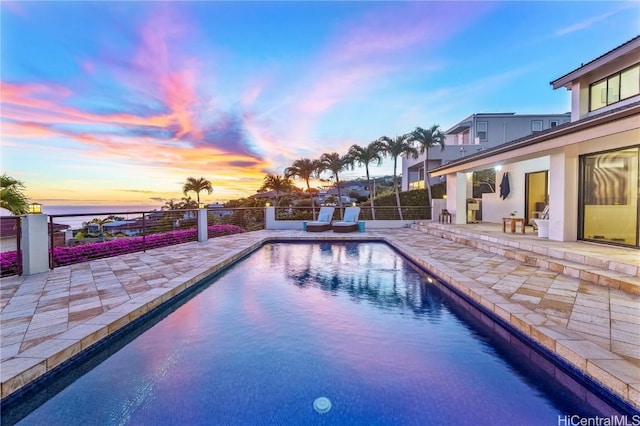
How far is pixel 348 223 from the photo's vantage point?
12.9 m

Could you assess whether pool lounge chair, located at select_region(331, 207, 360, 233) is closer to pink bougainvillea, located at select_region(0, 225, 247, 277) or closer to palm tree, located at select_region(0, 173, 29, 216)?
pink bougainvillea, located at select_region(0, 225, 247, 277)

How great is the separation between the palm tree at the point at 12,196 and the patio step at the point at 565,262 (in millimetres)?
10108

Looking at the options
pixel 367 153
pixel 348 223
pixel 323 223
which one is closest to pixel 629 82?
pixel 348 223

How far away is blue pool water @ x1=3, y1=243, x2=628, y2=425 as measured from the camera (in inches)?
84.6

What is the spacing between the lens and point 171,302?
4.28 meters

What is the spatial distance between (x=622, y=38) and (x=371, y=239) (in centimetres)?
1030

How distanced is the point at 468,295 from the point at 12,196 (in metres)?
8.55

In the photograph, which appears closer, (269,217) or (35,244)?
(35,244)

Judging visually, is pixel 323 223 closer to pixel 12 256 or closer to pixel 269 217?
pixel 269 217

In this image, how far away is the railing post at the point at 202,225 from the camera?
981 centimetres

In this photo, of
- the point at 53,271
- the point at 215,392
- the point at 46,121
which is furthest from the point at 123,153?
the point at 215,392

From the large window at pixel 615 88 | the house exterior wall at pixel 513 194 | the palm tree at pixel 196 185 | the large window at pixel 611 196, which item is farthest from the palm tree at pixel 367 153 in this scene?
the palm tree at pixel 196 185

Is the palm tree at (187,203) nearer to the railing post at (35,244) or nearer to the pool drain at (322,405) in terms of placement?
the railing post at (35,244)

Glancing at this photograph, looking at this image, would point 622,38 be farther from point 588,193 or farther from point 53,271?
point 53,271
